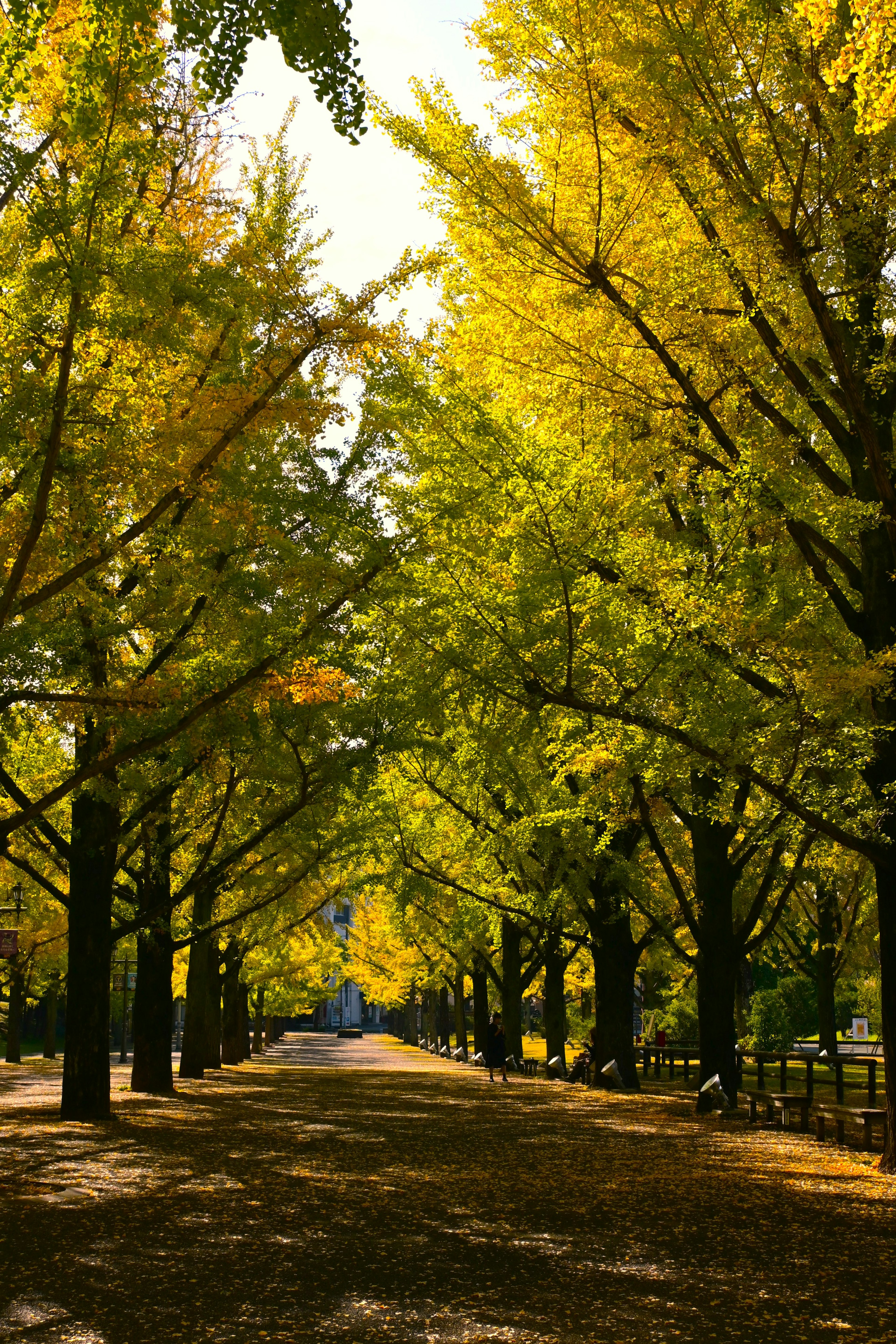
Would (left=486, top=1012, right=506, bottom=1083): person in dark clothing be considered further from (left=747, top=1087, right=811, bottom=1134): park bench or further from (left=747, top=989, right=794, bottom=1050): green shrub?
(left=747, top=1087, right=811, bottom=1134): park bench

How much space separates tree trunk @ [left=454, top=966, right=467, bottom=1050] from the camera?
131 feet

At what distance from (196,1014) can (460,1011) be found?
1918cm

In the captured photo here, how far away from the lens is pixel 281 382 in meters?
9.48

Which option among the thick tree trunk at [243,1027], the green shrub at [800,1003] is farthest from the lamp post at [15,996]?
the green shrub at [800,1003]

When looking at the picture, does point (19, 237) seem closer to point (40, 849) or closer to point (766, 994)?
point (40, 849)

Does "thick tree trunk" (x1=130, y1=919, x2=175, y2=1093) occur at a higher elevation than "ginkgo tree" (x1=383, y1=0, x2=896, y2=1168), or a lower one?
lower

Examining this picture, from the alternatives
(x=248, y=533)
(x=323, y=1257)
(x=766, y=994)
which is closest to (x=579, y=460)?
(x=248, y=533)

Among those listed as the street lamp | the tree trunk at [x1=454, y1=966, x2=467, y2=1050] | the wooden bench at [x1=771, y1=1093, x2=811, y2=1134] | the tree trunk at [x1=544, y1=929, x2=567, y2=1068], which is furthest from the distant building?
the wooden bench at [x1=771, y1=1093, x2=811, y2=1134]

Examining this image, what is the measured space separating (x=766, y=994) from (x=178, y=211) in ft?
84.6

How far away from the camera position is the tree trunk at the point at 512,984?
2803 cm

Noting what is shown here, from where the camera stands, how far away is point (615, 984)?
20.2m

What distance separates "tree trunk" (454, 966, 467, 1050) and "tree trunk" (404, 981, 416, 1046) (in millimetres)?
16373

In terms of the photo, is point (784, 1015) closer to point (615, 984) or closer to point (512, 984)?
point (512, 984)

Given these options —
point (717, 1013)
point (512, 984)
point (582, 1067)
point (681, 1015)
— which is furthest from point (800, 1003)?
point (717, 1013)
